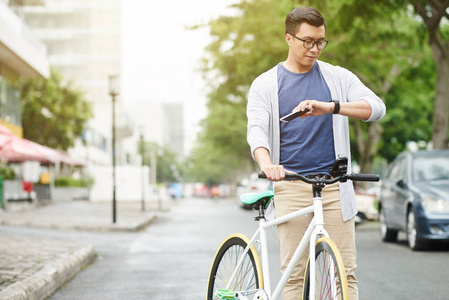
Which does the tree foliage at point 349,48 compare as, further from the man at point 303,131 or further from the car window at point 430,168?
the man at point 303,131

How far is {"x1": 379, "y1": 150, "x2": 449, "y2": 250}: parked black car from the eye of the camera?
34.0 feet

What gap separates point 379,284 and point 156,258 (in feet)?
12.9

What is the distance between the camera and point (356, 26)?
17047 mm

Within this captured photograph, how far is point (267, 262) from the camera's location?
3.88 metres

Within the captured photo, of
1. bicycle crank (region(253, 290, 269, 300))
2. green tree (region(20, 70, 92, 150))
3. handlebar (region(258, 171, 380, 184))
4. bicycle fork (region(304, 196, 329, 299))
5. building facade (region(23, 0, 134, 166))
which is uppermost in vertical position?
building facade (region(23, 0, 134, 166))

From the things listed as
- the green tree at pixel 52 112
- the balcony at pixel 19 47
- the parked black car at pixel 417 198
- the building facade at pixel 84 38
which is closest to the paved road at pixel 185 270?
the parked black car at pixel 417 198

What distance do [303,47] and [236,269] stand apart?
1.41m

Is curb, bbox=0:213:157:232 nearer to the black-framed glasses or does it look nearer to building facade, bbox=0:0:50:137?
building facade, bbox=0:0:50:137

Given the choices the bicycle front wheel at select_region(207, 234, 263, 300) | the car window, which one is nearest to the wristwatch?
the bicycle front wheel at select_region(207, 234, 263, 300)

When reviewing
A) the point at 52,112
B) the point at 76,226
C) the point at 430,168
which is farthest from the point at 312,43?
the point at 52,112

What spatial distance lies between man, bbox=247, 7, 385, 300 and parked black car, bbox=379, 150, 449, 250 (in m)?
7.09

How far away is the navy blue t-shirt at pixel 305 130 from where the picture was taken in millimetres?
3699

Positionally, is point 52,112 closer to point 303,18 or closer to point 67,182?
point 67,182

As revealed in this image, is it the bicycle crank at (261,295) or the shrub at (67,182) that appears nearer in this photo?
the bicycle crank at (261,295)
